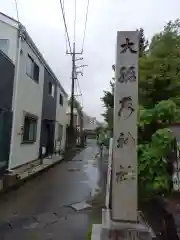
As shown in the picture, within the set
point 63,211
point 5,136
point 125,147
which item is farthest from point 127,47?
point 5,136

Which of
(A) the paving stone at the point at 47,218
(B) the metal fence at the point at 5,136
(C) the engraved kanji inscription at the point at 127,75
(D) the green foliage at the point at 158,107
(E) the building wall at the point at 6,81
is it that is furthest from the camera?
(B) the metal fence at the point at 5,136

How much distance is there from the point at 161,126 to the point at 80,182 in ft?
16.7

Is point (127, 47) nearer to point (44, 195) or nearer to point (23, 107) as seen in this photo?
point (44, 195)

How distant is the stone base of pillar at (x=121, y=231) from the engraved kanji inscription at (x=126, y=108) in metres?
1.95

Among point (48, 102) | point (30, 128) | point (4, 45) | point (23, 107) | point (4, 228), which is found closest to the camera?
point (4, 228)

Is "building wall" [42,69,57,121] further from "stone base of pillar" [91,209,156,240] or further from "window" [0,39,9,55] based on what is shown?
"stone base of pillar" [91,209,156,240]

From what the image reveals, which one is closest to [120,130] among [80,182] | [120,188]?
[120,188]

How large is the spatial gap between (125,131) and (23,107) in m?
7.63

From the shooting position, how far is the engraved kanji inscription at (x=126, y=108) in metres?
5.09

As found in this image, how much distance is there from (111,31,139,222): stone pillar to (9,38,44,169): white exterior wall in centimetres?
635

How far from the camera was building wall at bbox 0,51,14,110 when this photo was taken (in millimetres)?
9188

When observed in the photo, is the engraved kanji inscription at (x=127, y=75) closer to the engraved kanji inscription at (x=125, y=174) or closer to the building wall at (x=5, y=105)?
the engraved kanji inscription at (x=125, y=174)

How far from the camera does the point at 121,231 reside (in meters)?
4.61

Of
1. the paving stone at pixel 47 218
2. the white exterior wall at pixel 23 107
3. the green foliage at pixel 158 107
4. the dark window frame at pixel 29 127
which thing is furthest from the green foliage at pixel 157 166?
the dark window frame at pixel 29 127
